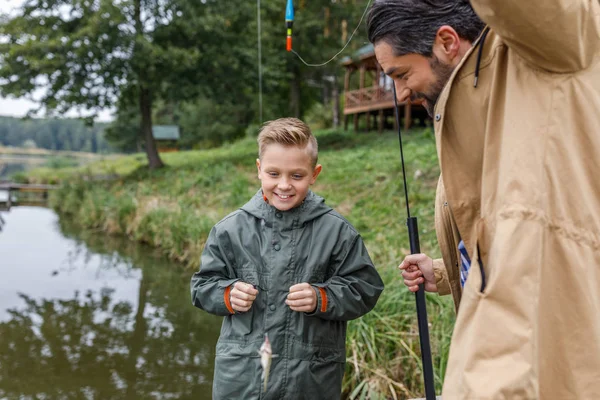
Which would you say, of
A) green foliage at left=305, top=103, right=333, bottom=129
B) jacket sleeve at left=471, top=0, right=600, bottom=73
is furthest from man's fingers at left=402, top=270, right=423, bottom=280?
green foliage at left=305, top=103, right=333, bottom=129

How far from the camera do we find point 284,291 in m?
2.11

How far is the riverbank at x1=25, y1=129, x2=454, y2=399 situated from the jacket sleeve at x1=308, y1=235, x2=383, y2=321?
153cm

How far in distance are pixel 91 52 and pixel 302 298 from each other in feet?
52.0

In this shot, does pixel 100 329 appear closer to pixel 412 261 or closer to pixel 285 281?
pixel 285 281

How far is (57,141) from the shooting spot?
2941 centimetres

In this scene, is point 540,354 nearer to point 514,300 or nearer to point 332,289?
point 514,300

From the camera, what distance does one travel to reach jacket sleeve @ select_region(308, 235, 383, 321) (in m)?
2.07

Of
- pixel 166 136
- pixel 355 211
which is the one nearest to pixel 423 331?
pixel 355 211

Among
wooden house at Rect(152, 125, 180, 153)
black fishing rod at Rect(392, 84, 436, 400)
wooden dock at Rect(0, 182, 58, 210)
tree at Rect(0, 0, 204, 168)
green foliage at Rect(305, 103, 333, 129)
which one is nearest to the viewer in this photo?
black fishing rod at Rect(392, 84, 436, 400)

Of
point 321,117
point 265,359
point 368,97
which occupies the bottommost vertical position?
point 265,359

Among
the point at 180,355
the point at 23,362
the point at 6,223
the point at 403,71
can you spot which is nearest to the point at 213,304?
the point at 403,71

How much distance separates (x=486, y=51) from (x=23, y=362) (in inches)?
228

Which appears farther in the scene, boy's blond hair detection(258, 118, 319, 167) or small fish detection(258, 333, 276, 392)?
boy's blond hair detection(258, 118, 319, 167)

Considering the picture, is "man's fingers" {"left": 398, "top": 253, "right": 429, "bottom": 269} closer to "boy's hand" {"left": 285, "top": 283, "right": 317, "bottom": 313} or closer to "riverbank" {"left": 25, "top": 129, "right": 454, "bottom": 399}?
"boy's hand" {"left": 285, "top": 283, "right": 317, "bottom": 313}
